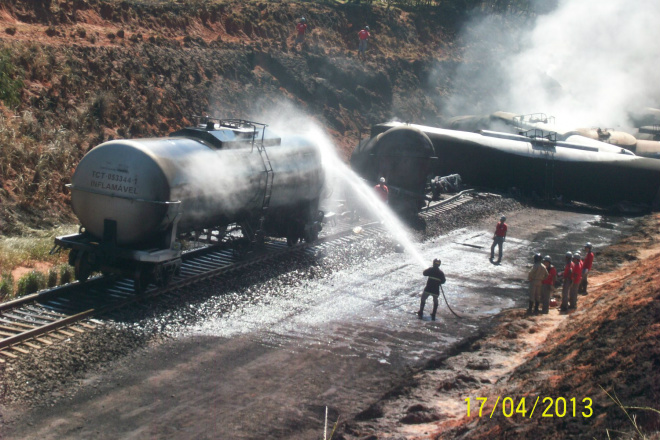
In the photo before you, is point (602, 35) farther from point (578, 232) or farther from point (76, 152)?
point (76, 152)

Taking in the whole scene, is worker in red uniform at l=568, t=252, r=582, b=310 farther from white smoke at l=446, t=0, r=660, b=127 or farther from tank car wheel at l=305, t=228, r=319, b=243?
white smoke at l=446, t=0, r=660, b=127

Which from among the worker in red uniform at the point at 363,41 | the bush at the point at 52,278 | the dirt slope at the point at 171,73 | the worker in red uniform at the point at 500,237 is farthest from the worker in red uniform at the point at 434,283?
the worker in red uniform at the point at 363,41

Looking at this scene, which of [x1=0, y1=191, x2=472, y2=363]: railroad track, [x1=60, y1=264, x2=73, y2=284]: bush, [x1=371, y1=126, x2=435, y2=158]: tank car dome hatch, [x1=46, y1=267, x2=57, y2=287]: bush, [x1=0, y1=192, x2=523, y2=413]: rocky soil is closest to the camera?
[x1=0, y1=192, x2=523, y2=413]: rocky soil

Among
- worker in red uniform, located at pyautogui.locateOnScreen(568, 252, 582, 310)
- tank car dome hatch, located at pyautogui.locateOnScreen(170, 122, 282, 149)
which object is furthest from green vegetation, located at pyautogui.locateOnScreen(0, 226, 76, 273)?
worker in red uniform, located at pyautogui.locateOnScreen(568, 252, 582, 310)

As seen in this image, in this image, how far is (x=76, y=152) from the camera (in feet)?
77.1

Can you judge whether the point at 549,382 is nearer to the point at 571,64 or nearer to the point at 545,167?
the point at 545,167

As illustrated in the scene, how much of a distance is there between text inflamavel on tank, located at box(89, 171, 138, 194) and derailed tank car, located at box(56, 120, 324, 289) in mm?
20

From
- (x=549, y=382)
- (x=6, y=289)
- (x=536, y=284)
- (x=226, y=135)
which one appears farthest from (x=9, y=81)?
(x=549, y=382)

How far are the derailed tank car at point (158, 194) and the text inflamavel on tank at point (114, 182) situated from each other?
0.8 inches

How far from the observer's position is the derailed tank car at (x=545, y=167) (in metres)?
31.4

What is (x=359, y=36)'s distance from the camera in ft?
156

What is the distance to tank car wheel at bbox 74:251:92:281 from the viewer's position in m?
15.0

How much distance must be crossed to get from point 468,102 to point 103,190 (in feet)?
150
